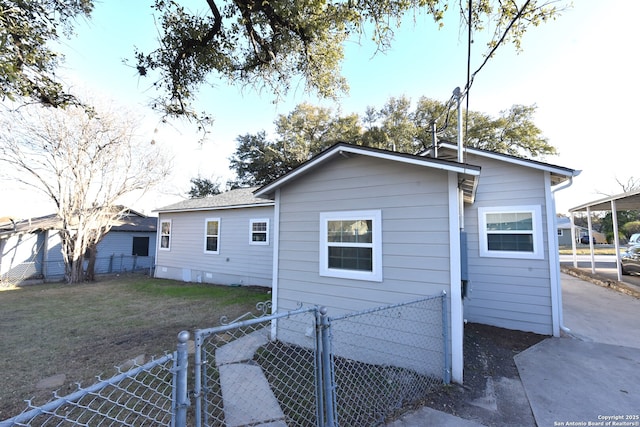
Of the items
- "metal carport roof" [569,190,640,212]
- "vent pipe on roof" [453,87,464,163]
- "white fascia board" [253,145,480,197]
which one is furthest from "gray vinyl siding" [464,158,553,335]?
"metal carport roof" [569,190,640,212]

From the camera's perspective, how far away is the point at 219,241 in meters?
11.4

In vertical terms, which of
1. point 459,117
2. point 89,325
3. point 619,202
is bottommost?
point 89,325

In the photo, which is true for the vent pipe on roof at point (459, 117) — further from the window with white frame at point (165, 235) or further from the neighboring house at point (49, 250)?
the neighboring house at point (49, 250)

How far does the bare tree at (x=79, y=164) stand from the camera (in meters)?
10.2

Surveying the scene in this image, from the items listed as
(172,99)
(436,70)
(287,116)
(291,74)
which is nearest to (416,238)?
(436,70)

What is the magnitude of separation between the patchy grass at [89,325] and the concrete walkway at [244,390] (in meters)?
1.15

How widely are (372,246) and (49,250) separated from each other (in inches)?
648

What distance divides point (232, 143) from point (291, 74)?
17438mm

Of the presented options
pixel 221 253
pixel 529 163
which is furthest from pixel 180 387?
pixel 221 253

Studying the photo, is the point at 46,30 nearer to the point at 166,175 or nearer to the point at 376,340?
the point at 376,340

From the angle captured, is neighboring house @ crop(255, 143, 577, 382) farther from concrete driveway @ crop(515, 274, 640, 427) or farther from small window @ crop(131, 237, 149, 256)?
small window @ crop(131, 237, 149, 256)

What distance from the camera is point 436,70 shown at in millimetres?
5137

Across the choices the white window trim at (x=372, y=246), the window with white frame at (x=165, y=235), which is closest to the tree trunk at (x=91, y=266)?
the window with white frame at (x=165, y=235)

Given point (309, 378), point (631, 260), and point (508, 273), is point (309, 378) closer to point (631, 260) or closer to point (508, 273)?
point (508, 273)
